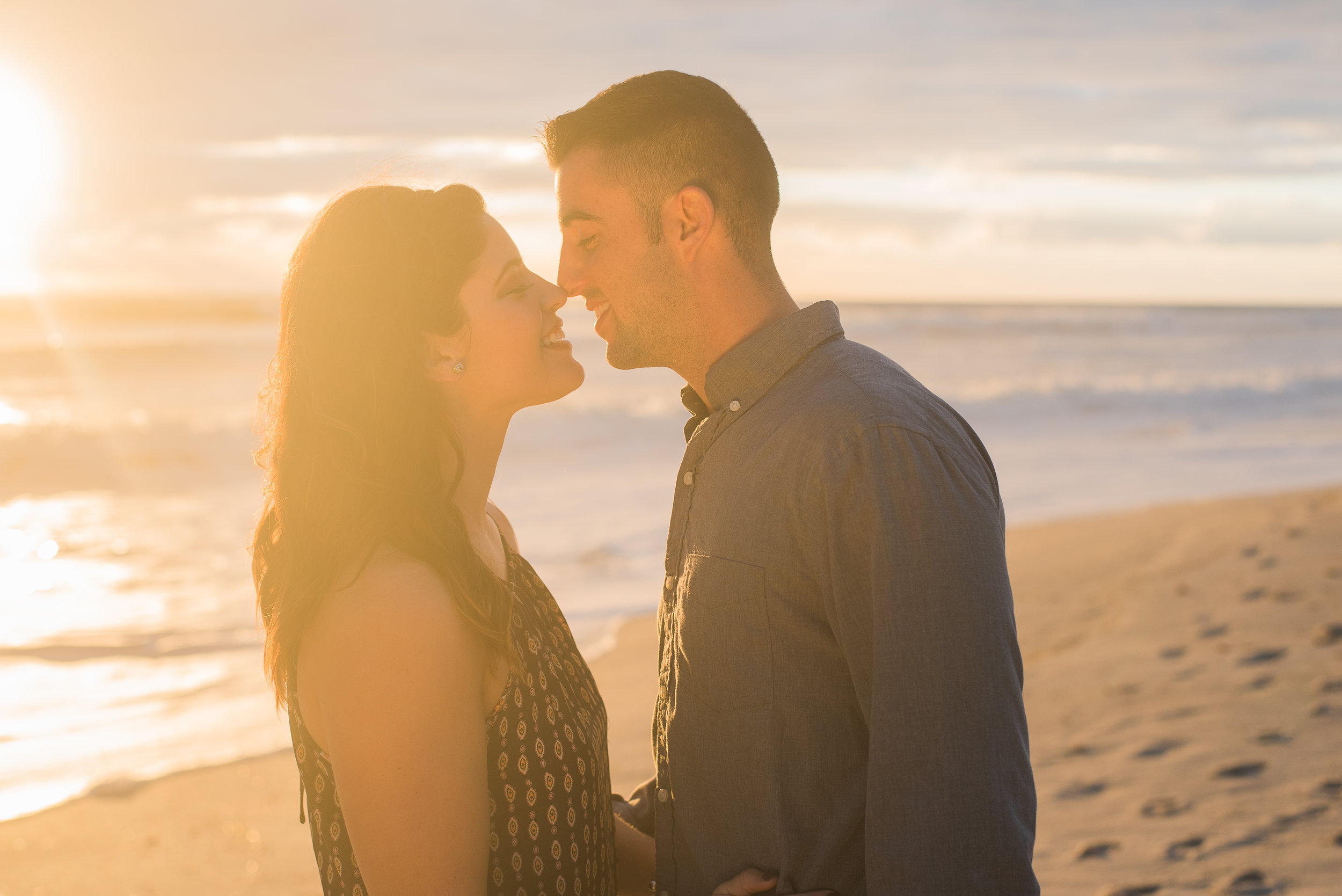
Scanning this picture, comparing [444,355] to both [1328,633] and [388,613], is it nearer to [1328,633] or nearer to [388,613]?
[388,613]

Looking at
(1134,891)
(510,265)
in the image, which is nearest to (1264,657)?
(1134,891)

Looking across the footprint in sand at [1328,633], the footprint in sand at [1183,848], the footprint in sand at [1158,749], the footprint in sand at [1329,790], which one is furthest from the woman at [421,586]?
the footprint in sand at [1328,633]

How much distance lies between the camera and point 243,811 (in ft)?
17.1

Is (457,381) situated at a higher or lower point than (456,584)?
higher

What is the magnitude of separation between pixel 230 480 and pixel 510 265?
13.3 metres

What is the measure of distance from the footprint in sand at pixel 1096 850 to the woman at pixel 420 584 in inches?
92.7

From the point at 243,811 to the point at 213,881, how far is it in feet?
1.85

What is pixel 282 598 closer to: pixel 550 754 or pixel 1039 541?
pixel 550 754

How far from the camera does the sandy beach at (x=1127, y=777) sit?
4.21 m

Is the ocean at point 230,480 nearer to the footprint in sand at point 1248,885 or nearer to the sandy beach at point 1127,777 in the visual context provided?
the sandy beach at point 1127,777

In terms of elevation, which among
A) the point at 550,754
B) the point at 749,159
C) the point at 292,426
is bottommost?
the point at 550,754

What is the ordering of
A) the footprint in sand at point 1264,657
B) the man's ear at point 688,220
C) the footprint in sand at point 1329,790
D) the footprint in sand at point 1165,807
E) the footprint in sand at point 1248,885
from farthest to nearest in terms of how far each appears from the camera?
the footprint in sand at point 1264,657
the footprint in sand at point 1165,807
the footprint in sand at point 1329,790
the footprint in sand at point 1248,885
the man's ear at point 688,220

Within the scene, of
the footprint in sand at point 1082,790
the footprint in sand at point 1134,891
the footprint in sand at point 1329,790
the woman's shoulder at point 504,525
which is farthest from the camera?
the footprint in sand at point 1082,790

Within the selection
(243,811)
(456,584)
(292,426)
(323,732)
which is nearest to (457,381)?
(292,426)
